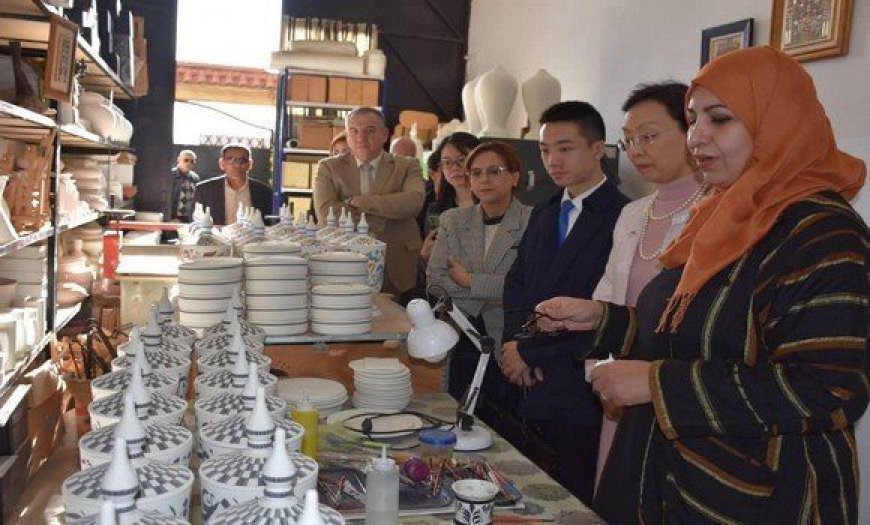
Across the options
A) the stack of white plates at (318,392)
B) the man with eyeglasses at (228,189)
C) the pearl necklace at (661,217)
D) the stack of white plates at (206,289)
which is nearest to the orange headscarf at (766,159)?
the pearl necklace at (661,217)

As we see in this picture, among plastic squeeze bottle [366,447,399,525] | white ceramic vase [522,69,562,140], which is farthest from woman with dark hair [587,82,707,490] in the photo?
white ceramic vase [522,69,562,140]

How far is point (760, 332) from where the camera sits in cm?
133

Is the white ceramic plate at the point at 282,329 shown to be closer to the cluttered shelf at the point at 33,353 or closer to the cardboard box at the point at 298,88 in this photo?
the cluttered shelf at the point at 33,353

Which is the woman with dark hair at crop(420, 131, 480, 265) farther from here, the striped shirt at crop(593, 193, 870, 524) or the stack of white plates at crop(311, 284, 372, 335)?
the striped shirt at crop(593, 193, 870, 524)

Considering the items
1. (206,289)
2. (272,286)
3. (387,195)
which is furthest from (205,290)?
(387,195)

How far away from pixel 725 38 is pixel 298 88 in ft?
13.7

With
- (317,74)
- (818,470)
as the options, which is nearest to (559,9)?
(317,74)

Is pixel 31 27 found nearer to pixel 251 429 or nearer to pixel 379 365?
pixel 379 365

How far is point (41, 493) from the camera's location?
1588 millimetres

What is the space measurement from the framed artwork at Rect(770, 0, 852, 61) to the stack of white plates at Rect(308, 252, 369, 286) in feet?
7.84

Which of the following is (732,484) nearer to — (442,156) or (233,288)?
(233,288)

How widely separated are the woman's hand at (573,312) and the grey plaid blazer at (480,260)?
116 cm

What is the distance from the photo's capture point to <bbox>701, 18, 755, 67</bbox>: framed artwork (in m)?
3.90

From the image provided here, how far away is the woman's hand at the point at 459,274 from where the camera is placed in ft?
9.80
